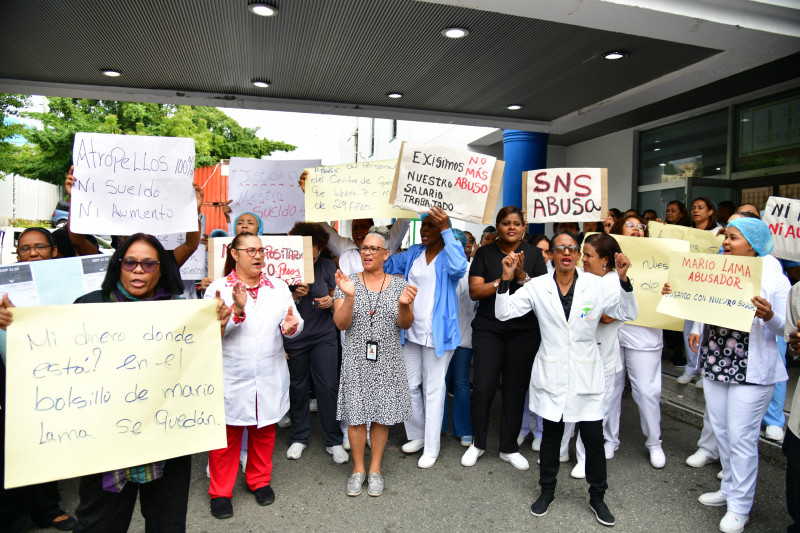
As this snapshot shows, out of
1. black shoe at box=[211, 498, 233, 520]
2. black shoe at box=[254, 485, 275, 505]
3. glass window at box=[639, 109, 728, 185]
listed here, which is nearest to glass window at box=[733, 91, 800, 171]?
glass window at box=[639, 109, 728, 185]

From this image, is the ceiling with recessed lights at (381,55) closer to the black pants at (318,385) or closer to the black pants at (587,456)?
the black pants at (318,385)

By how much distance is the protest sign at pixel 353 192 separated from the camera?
4914mm

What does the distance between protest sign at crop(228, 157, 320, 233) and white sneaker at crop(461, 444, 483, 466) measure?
9.49 feet

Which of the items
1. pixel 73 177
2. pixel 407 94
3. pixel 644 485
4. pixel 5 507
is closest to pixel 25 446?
pixel 5 507

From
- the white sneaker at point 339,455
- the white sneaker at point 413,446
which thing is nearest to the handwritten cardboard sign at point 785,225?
the white sneaker at point 413,446

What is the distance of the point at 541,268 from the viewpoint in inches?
178

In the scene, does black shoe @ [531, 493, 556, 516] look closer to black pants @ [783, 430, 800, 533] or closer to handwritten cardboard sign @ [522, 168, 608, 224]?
black pants @ [783, 430, 800, 533]

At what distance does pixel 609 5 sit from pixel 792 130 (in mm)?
5184

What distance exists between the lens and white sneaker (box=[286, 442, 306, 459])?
467cm

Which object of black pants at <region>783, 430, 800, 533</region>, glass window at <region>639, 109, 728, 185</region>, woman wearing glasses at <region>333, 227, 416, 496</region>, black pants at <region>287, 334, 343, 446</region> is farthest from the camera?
glass window at <region>639, 109, 728, 185</region>

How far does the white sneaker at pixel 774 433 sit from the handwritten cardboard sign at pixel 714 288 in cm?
180

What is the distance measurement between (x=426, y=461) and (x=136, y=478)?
2.58 meters

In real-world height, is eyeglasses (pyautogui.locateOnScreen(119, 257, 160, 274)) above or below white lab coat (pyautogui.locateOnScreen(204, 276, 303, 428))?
above

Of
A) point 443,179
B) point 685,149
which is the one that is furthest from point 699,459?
point 685,149
